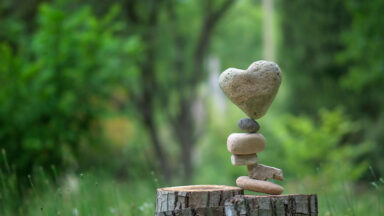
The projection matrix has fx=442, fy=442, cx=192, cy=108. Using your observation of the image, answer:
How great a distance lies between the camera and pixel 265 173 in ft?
8.98

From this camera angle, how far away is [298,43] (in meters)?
11.1

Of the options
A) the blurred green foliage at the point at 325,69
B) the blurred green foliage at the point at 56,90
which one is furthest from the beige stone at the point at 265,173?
the blurred green foliage at the point at 325,69

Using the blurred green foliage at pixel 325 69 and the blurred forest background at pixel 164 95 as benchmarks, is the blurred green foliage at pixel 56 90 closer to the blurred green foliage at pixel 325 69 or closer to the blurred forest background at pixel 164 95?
the blurred forest background at pixel 164 95

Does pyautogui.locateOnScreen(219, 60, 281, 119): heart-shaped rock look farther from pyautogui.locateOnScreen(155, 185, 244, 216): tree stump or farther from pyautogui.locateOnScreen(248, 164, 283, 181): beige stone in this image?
pyautogui.locateOnScreen(155, 185, 244, 216): tree stump

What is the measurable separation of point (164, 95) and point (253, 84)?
25.1 feet

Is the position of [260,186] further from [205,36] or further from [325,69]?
[325,69]

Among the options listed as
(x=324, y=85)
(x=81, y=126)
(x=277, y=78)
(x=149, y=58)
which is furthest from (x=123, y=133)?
(x=277, y=78)

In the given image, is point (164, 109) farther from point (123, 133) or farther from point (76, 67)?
point (123, 133)

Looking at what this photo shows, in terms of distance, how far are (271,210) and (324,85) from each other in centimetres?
885

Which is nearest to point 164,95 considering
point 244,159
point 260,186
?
point 244,159

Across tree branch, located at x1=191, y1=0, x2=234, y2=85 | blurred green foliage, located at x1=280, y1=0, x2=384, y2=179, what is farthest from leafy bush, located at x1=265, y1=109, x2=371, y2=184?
tree branch, located at x1=191, y1=0, x2=234, y2=85

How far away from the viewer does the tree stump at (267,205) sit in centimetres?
231

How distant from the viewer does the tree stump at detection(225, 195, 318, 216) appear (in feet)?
7.59

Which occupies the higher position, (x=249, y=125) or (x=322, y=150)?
(x=322, y=150)
